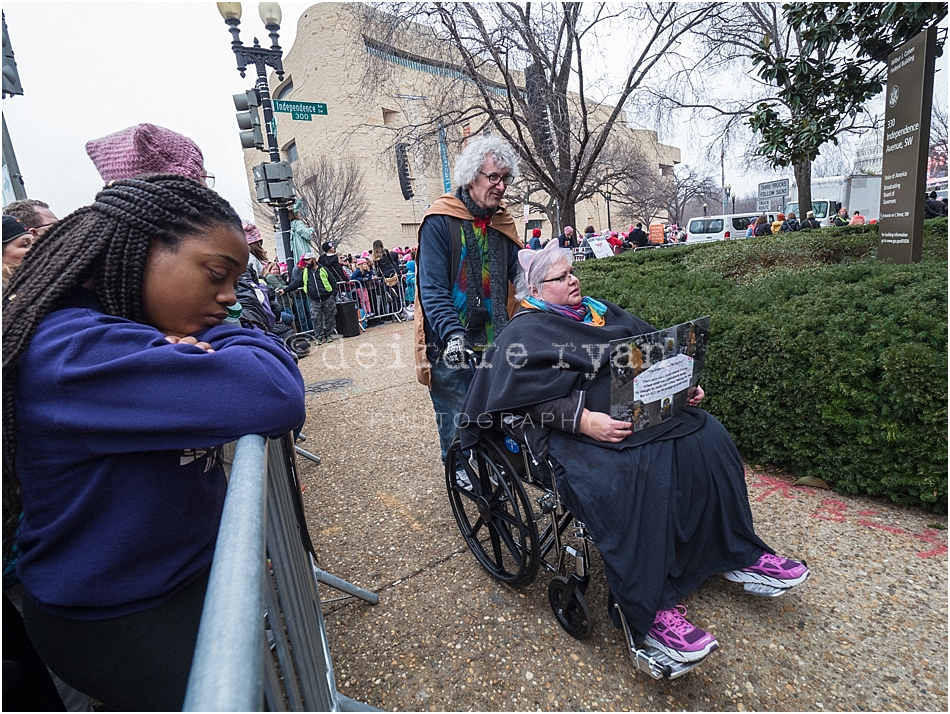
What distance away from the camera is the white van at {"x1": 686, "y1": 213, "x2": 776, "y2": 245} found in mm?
22680

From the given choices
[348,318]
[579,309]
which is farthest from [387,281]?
[579,309]

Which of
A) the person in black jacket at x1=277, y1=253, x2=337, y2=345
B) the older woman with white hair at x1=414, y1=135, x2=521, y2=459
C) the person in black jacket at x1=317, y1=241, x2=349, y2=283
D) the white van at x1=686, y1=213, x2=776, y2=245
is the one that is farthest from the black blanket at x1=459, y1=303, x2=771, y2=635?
the white van at x1=686, y1=213, x2=776, y2=245

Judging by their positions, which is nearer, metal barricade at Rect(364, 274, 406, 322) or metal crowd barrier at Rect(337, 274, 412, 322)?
metal crowd barrier at Rect(337, 274, 412, 322)

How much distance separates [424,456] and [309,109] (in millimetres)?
6153

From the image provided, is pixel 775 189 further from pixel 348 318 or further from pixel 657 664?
pixel 657 664

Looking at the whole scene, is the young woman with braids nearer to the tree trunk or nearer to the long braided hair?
the long braided hair

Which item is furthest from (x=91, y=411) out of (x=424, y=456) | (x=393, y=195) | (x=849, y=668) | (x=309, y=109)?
(x=393, y=195)

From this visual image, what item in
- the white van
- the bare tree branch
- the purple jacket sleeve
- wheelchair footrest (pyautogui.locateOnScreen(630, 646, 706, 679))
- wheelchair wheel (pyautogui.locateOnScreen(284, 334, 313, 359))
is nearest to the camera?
→ the purple jacket sleeve

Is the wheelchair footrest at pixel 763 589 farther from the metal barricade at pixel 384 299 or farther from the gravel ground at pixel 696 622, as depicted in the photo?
the metal barricade at pixel 384 299

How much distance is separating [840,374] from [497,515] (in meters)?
1.98

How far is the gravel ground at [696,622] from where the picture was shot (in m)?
1.89

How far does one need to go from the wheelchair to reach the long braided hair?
156cm

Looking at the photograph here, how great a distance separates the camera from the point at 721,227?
23.2 m

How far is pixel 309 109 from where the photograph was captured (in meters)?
7.74
